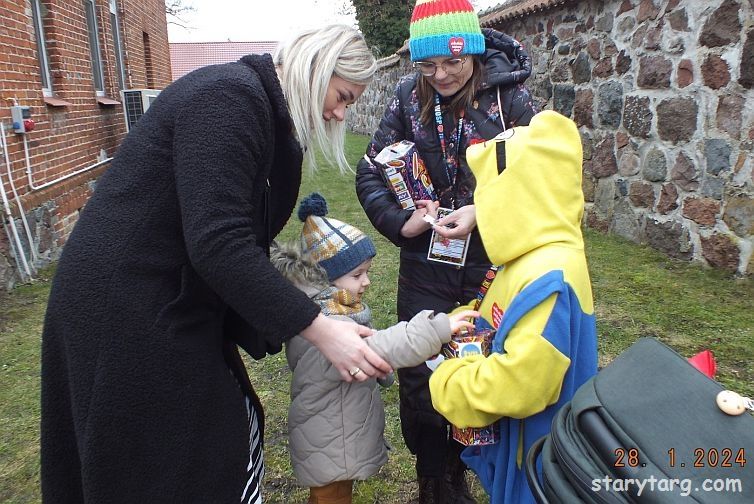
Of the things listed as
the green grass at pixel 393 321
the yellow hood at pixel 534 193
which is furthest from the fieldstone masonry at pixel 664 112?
the yellow hood at pixel 534 193

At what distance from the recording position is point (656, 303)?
4.27 meters

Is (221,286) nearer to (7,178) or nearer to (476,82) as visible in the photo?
(476,82)

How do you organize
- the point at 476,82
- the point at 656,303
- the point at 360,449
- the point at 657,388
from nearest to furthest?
the point at 657,388
the point at 360,449
the point at 476,82
the point at 656,303

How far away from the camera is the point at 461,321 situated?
69.4 inches

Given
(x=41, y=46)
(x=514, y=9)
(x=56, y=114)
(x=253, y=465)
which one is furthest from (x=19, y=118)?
(x=514, y=9)

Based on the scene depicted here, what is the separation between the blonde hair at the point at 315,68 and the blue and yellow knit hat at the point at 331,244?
0.39m

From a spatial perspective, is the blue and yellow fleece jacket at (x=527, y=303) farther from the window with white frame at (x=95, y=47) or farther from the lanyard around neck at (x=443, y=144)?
the window with white frame at (x=95, y=47)

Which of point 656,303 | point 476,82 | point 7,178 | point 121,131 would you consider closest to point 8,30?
point 7,178

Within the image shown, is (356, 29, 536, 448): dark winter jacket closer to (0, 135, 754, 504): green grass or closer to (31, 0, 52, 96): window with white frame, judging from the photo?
(0, 135, 754, 504): green grass

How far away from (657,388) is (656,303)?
3443 millimetres

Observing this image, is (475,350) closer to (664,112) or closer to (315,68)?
(315,68)

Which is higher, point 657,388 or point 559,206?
point 559,206

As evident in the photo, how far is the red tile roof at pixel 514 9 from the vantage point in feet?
21.5

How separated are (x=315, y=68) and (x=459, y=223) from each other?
761 millimetres
